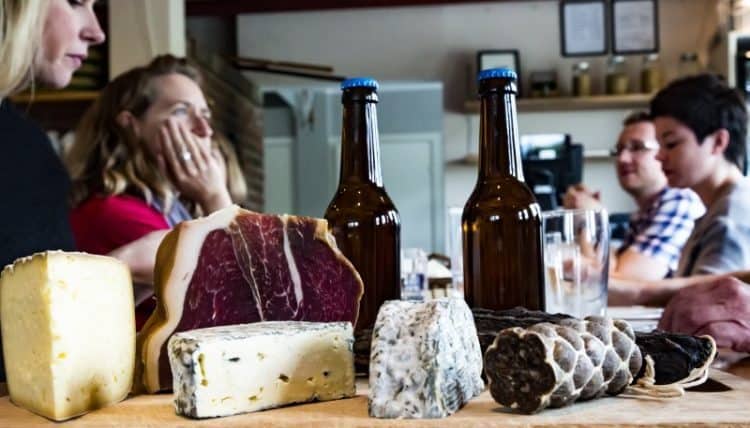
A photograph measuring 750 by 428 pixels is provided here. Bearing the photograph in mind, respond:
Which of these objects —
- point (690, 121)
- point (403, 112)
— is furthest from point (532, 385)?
point (403, 112)

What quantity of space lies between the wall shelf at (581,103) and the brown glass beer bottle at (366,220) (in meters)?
4.35

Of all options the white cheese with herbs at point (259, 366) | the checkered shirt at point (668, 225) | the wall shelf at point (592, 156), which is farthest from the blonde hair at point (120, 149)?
the wall shelf at point (592, 156)

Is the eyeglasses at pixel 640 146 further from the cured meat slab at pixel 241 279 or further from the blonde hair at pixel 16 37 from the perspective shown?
the cured meat slab at pixel 241 279

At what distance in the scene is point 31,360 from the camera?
665 mm

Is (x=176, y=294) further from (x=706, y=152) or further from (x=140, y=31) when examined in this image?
(x=140, y=31)

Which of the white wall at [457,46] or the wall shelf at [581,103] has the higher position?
the white wall at [457,46]

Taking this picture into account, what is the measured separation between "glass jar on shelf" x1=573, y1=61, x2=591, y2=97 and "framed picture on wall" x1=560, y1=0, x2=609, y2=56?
116mm

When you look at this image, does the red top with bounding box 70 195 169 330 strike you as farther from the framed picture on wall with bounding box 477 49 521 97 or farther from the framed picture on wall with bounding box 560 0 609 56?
the framed picture on wall with bounding box 560 0 609 56

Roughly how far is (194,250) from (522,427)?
313 mm

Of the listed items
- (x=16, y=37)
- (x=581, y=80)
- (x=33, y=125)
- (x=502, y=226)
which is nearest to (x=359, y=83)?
(x=502, y=226)

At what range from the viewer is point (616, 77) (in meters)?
5.18

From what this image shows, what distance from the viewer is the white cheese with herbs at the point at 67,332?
2.06 ft

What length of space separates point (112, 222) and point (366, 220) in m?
1.12

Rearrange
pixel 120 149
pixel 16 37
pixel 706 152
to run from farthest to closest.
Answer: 1. pixel 706 152
2. pixel 120 149
3. pixel 16 37
